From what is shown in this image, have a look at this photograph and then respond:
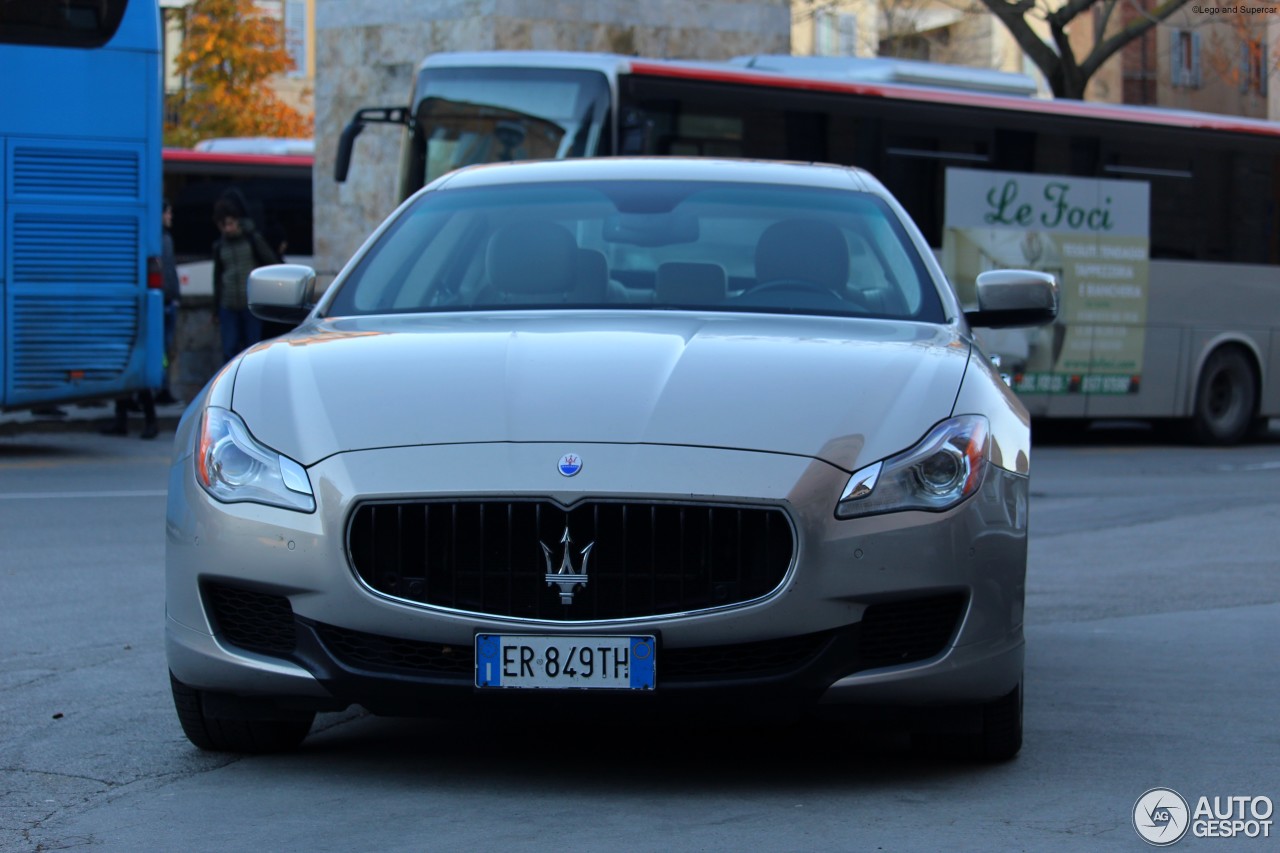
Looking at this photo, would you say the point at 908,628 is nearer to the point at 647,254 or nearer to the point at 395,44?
the point at 647,254

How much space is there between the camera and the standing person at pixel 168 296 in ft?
61.2

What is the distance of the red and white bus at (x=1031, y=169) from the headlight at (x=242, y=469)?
11.9 meters

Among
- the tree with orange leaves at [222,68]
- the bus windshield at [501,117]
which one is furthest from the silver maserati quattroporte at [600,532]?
the tree with orange leaves at [222,68]

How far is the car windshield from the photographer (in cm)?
577

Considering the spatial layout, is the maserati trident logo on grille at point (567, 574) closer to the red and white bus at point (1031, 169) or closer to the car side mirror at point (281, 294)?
the car side mirror at point (281, 294)

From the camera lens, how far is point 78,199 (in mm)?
15641

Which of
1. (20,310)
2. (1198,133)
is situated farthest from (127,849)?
(1198,133)

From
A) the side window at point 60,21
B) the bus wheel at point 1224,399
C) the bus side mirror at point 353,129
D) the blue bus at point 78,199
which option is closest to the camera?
the side window at point 60,21

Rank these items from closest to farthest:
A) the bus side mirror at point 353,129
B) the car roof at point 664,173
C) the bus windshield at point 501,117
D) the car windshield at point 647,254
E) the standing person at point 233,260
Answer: the car windshield at point 647,254 → the car roof at point 664,173 → the bus windshield at point 501,117 → the bus side mirror at point 353,129 → the standing person at point 233,260

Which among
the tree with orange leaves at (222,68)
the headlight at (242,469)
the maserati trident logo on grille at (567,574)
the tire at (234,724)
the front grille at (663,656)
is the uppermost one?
the tree with orange leaves at (222,68)

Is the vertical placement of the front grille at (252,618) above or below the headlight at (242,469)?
below

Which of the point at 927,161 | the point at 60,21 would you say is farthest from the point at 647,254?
the point at 927,161

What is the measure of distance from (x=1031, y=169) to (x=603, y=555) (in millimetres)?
15646

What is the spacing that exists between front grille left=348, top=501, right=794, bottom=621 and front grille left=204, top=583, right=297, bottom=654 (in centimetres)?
35
